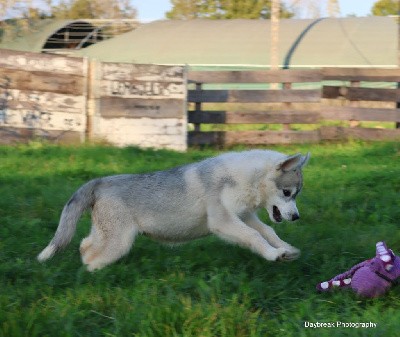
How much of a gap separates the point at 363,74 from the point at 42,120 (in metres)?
6.29

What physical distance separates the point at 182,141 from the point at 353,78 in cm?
411

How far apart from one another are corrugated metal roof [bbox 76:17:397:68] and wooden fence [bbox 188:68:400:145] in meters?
13.0

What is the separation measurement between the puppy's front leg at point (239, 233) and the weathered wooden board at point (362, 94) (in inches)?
353

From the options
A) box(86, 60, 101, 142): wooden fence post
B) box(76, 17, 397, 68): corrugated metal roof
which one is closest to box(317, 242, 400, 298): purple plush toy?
box(86, 60, 101, 142): wooden fence post

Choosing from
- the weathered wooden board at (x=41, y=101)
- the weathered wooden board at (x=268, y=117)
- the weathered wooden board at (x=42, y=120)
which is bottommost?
the weathered wooden board at (x=268, y=117)

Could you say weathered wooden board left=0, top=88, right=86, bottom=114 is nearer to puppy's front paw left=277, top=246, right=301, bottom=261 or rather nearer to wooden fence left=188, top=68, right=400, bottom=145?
wooden fence left=188, top=68, right=400, bottom=145

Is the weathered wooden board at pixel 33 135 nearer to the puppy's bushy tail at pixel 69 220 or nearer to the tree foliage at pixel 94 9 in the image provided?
the puppy's bushy tail at pixel 69 220

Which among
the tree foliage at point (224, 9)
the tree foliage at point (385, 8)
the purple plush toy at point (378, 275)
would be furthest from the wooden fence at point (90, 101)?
the tree foliage at point (385, 8)

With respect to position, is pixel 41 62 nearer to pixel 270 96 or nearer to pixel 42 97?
pixel 42 97

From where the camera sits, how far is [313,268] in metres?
5.81

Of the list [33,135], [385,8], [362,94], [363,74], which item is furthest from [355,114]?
[385,8]

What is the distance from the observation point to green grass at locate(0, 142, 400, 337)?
438 centimetres

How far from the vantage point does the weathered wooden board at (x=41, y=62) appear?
40.5 ft

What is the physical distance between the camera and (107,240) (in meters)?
5.77
